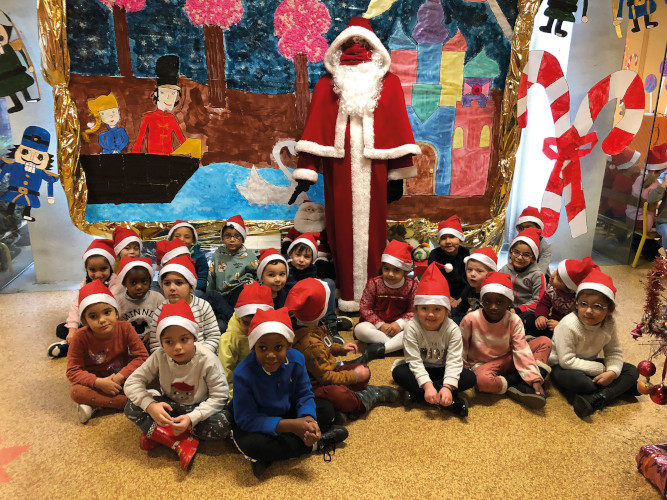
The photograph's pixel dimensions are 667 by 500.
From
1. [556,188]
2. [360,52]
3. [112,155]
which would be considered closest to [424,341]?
[360,52]

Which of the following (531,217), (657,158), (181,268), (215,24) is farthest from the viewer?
(657,158)

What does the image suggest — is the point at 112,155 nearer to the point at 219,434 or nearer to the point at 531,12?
the point at 219,434

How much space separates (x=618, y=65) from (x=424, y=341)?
10.2 feet

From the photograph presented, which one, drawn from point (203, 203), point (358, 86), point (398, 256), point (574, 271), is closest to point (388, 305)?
point (398, 256)

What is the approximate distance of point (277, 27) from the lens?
12.9 feet

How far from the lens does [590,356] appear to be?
9.00 ft

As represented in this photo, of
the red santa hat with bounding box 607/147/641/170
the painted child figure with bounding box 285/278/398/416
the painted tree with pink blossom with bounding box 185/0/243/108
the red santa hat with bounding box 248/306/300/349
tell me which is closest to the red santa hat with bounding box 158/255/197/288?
the painted child figure with bounding box 285/278/398/416

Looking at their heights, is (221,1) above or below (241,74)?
above

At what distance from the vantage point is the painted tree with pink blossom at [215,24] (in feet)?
12.6

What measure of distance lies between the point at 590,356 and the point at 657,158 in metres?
2.69

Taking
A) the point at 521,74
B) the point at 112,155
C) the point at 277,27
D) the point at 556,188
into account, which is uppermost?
the point at 277,27

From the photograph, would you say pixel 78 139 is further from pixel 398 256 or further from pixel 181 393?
pixel 398 256

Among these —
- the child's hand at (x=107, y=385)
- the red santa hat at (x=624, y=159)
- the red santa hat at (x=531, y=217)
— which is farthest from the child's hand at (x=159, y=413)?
the red santa hat at (x=624, y=159)

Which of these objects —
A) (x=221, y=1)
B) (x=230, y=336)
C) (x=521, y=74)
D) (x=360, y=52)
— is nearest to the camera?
(x=230, y=336)
